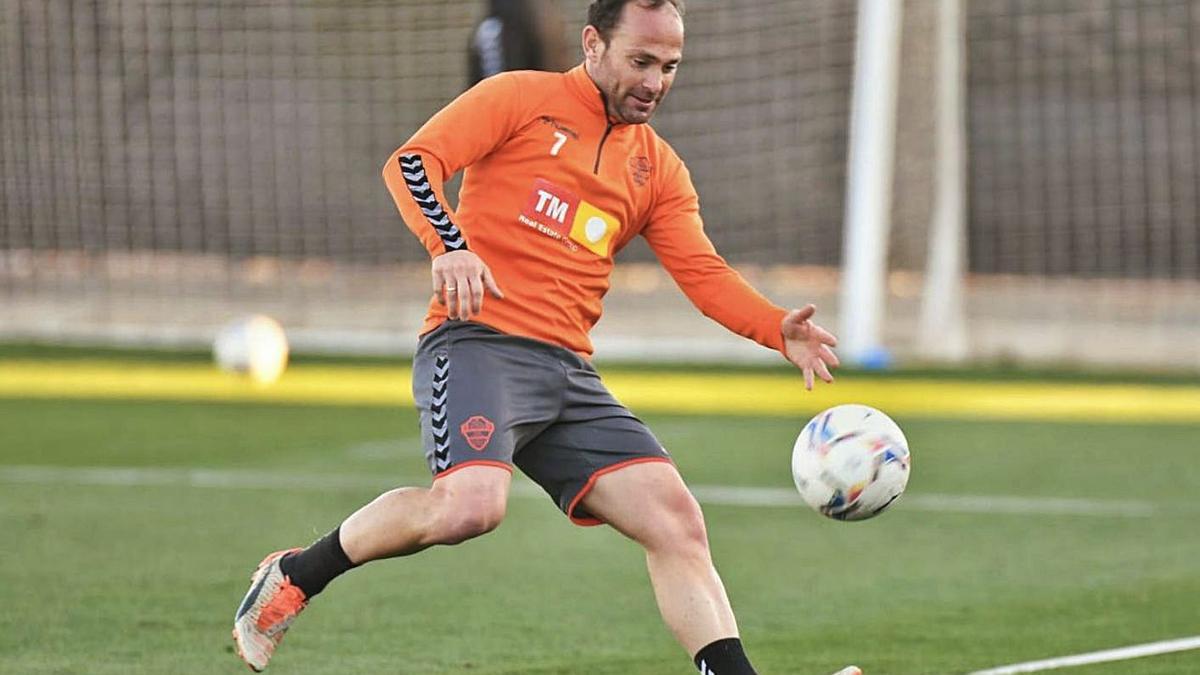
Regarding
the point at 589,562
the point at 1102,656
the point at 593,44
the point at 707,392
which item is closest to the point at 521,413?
the point at 593,44

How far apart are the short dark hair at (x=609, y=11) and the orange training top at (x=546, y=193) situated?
0.51 feet

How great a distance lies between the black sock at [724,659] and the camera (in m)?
5.27

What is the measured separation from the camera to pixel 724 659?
527cm

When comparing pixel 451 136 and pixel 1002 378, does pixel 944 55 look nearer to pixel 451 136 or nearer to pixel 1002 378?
pixel 1002 378

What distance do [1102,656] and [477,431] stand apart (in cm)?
208

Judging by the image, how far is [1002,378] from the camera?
15477 mm

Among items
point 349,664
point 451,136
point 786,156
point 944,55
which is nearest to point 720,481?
point 349,664

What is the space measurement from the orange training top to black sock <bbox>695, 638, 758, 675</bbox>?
886 mm

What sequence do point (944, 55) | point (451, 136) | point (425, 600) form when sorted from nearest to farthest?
point (451, 136) < point (425, 600) < point (944, 55)

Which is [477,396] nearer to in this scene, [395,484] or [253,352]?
[395,484]

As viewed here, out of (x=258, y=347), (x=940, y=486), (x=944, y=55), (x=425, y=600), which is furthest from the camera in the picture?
(x=944, y=55)

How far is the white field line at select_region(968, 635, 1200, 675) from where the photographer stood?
6.00 meters

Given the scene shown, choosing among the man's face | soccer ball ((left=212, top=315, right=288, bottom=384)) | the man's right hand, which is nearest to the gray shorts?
the man's right hand

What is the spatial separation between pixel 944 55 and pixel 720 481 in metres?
6.96
